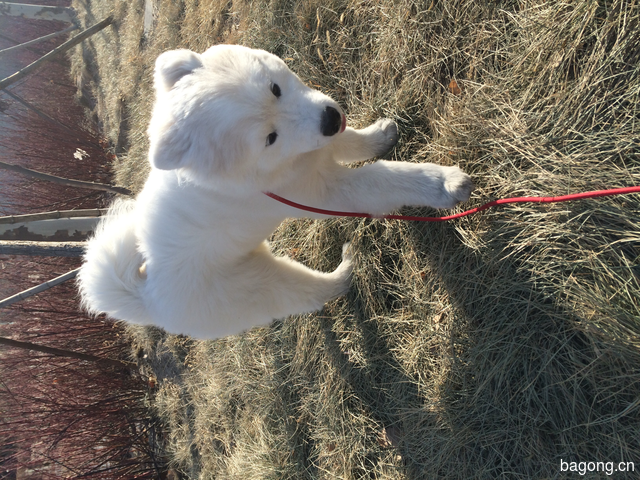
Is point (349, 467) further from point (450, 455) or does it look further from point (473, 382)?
point (473, 382)

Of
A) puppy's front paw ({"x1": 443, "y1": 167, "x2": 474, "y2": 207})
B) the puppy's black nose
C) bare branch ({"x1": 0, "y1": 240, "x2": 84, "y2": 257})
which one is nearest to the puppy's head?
the puppy's black nose

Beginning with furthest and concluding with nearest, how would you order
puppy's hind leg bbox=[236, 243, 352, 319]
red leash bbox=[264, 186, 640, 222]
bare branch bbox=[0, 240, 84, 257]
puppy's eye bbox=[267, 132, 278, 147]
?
bare branch bbox=[0, 240, 84, 257] < puppy's hind leg bbox=[236, 243, 352, 319] < puppy's eye bbox=[267, 132, 278, 147] < red leash bbox=[264, 186, 640, 222]

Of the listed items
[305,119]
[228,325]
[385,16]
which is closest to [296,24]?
[385,16]

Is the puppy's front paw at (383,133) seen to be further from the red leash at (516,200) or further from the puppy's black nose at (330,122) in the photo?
the puppy's black nose at (330,122)

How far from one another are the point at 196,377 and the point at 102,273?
2263mm

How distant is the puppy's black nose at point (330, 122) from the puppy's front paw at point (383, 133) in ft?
2.27

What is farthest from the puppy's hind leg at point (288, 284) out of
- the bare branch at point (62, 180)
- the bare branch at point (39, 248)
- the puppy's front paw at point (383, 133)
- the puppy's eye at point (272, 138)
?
the bare branch at point (62, 180)

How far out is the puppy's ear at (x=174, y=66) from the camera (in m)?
1.82

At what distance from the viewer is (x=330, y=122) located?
1.74 m

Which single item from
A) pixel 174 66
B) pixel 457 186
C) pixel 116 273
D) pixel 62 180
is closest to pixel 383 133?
pixel 457 186

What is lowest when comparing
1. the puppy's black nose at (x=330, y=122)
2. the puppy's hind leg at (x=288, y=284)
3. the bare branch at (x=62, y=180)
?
the bare branch at (x=62, y=180)

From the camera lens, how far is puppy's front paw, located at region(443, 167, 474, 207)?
1910mm

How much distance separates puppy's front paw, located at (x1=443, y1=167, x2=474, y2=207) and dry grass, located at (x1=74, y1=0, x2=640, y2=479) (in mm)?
156

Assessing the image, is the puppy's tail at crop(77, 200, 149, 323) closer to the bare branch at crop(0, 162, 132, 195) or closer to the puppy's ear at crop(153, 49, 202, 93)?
the puppy's ear at crop(153, 49, 202, 93)
